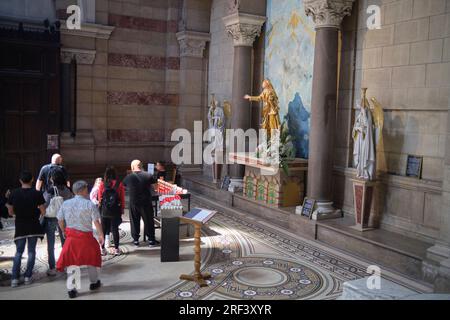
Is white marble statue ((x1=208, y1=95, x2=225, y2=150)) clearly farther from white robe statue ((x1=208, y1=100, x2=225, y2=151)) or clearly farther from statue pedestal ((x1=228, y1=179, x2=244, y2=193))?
statue pedestal ((x1=228, y1=179, x2=244, y2=193))

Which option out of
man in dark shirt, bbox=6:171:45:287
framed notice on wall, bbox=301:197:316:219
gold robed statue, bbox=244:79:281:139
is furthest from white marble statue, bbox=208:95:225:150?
man in dark shirt, bbox=6:171:45:287

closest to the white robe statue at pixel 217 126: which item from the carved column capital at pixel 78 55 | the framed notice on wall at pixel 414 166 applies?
the carved column capital at pixel 78 55

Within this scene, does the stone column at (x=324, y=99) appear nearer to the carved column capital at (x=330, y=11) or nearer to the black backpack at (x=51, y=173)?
the carved column capital at (x=330, y=11)

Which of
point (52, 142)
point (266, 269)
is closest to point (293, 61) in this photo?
point (266, 269)

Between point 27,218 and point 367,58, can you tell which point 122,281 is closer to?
point 27,218

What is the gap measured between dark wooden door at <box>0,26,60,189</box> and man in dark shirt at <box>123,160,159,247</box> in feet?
15.0

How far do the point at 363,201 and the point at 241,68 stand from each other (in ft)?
16.3

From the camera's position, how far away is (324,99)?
26.6ft

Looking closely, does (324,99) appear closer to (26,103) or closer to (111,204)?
(111,204)

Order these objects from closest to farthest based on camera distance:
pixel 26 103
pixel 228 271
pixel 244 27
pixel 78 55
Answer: pixel 228 271 < pixel 26 103 < pixel 244 27 < pixel 78 55

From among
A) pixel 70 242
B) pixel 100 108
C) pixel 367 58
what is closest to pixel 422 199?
pixel 367 58

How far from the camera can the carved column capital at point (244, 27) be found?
34.9ft

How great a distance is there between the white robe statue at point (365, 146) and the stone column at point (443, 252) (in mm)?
1726

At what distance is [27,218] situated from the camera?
5.58 m
